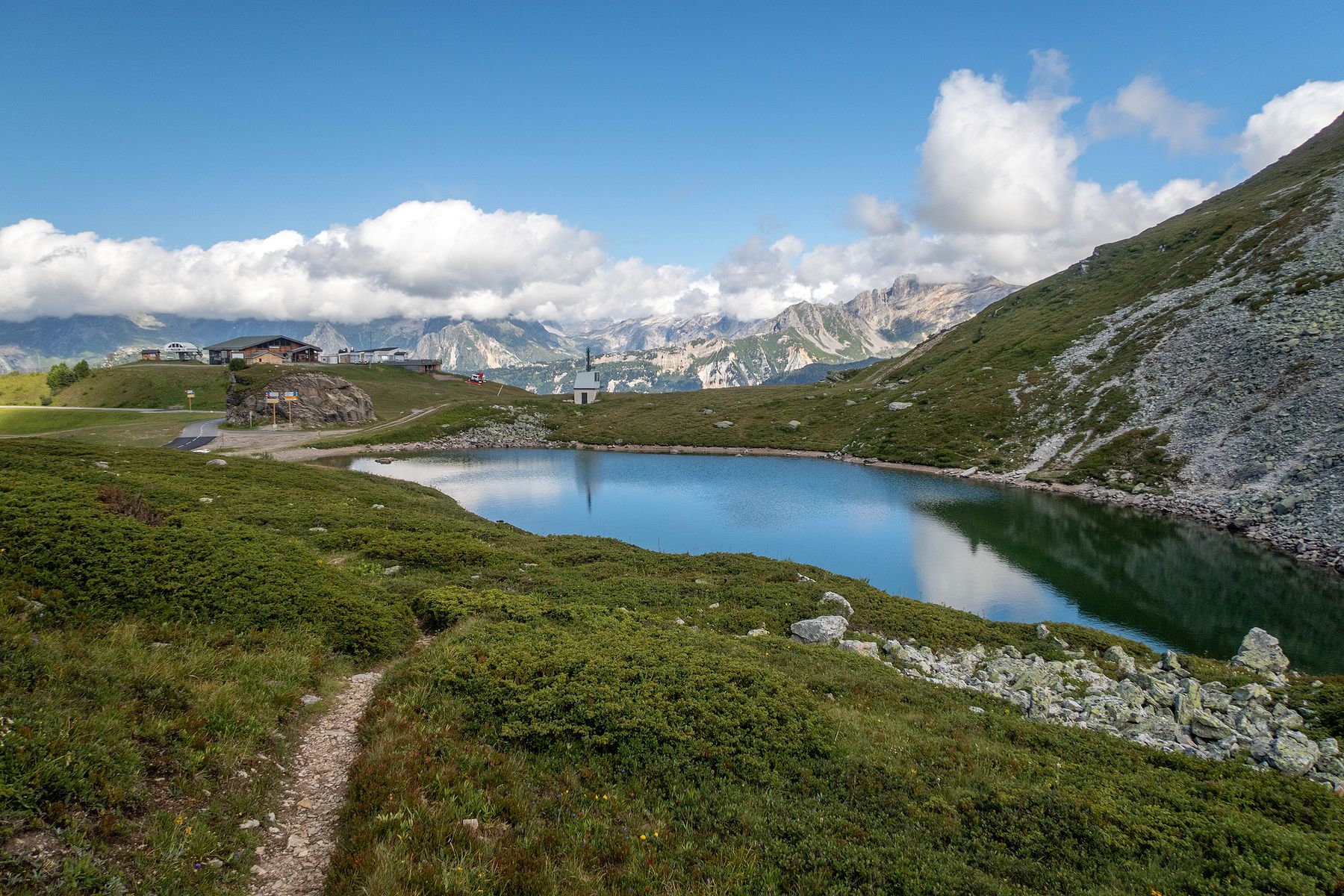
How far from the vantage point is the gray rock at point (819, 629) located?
831 inches

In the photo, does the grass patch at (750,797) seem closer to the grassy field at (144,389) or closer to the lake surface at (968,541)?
the lake surface at (968,541)

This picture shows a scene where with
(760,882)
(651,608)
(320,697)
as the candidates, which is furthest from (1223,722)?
(320,697)

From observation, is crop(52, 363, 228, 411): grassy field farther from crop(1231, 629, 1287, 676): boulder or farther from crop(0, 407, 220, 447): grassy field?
crop(1231, 629, 1287, 676): boulder

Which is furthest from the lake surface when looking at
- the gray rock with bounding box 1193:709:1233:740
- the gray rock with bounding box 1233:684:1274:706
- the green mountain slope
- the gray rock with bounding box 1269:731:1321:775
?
the gray rock with bounding box 1269:731:1321:775

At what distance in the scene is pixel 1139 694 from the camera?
1728 centimetres

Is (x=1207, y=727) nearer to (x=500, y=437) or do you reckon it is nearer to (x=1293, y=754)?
(x=1293, y=754)

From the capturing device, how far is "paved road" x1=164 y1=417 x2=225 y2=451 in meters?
78.9

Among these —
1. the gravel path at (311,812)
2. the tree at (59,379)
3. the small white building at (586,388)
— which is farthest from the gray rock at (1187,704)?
the tree at (59,379)

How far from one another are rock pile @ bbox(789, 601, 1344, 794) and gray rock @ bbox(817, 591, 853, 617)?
97 centimetres

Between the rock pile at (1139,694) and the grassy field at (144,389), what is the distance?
144705 mm

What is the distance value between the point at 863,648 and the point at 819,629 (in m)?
1.65

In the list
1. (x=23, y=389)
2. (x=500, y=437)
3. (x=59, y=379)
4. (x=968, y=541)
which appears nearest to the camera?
(x=968, y=541)

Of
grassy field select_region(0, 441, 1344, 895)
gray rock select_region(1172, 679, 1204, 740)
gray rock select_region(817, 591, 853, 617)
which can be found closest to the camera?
grassy field select_region(0, 441, 1344, 895)

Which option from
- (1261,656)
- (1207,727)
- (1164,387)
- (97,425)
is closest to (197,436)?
(97,425)
